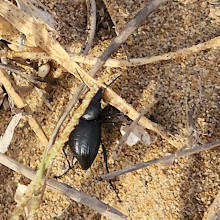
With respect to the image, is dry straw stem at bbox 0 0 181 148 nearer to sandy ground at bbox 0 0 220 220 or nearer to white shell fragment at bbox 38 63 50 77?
sandy ground at bbox 0 0 220 220

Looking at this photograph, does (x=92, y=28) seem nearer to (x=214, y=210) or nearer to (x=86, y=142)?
(x=86, y=142)

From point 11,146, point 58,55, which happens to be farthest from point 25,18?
point 11,146

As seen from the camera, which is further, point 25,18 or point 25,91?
point 25,91

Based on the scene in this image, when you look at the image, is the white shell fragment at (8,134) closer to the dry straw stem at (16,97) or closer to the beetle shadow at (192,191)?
the dry straw stem at (16,97)

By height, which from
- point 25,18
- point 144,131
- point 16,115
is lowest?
point 144,131

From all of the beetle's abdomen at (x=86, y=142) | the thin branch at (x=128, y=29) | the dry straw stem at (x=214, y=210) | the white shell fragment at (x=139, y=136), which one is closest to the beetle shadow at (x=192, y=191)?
the dry straw stem at (x=214, y=210)

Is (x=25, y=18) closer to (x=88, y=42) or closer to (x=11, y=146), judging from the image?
(x=88, y=42)

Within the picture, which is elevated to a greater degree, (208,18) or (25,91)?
(25,91)
